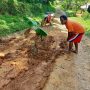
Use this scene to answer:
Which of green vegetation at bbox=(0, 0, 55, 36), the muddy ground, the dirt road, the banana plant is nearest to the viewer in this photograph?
the muddy ground

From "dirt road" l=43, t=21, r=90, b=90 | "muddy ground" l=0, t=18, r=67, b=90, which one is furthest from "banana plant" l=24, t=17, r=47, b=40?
"dirt road" l=43, t=21, r=90, b=90

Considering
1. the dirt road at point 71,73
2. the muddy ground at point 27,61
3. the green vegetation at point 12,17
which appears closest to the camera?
the muddy ground at point 27,61

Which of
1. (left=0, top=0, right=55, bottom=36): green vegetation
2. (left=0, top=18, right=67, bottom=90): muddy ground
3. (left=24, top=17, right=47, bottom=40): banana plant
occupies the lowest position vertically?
(left=0, top=0, right=55, bottom=36): green vegetation

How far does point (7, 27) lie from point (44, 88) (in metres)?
7.88

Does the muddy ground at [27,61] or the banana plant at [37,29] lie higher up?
the banana plant at [37,29]

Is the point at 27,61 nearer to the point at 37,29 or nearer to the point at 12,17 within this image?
the point at 37,29

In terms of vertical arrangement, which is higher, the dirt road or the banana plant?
the banana plant

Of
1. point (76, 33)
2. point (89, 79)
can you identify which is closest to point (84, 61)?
point (76, 33)

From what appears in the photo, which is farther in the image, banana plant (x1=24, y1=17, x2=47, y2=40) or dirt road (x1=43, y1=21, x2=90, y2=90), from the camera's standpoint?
banana plant (x1=24, y1=17, x2=47, y2=40)

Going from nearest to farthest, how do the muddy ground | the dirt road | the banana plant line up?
1. the muddy ground
2. the dirt road
3. the banana plant

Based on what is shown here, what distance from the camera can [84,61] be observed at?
962cm

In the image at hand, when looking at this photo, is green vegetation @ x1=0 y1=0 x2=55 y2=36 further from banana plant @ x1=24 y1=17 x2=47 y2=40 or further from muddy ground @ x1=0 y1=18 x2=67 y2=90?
banana plant @ x1=24 y1=17 x2=47 y2=40

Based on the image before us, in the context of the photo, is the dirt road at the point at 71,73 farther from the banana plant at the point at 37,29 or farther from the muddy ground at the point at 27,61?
the banana plant at the point at 37,29

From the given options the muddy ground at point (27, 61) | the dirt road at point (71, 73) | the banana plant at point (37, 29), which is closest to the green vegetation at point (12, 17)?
the muddy ground at point (27, 61)
